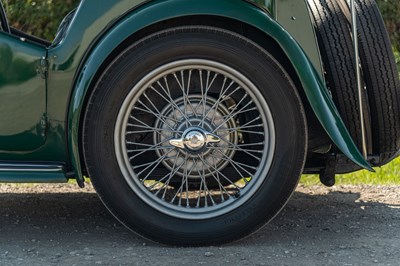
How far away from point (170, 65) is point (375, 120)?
3.71 ft

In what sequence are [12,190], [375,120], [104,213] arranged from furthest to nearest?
[12,190] → [104,213] → [375,120]

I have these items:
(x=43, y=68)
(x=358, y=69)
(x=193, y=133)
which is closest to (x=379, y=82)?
(x=358, y=69)

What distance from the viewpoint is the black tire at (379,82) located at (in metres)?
4.09

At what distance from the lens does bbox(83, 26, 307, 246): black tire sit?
386 centimetres

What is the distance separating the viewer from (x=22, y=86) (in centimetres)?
390

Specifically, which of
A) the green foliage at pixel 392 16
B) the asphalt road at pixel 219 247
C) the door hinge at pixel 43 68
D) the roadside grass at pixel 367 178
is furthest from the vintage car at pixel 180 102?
the green foliage at pixel 392 16

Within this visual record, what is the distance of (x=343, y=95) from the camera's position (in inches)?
158

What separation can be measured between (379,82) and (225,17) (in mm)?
892

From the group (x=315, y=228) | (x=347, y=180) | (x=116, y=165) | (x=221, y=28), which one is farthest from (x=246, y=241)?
(x=347, y=180)

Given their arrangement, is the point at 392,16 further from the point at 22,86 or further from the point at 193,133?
the point at 22,86

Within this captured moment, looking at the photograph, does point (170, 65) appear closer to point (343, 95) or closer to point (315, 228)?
point (343, 95)

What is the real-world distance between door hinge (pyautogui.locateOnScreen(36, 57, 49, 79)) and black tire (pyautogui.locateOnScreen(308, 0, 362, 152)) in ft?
4.58

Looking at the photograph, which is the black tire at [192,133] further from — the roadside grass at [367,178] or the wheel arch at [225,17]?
the roadside grass at [367,178]

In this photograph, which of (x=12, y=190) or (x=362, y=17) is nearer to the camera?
(x=362, y=17)
